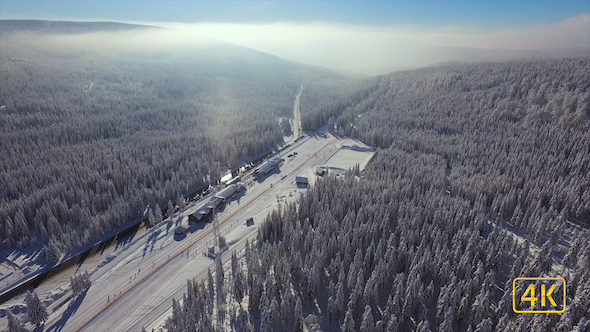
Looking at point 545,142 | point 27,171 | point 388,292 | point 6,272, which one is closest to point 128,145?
point 27,171

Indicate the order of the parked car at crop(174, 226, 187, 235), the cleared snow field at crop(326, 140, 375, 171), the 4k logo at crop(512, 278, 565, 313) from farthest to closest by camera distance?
the cleared snow field at crop(326, 140, 375, 171) < the parked car at crop(174, 226, 187, 235) < the 4k logo at crop(512, 278, 565, 313)

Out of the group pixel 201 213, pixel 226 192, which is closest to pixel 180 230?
pixel 201 213

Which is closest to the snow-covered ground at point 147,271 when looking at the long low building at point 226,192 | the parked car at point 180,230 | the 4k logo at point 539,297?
the parked car at point 180,230

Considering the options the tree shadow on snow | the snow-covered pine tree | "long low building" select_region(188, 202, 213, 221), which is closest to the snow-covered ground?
the tree shadow on snow

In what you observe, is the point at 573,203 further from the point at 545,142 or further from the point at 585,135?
the point at 585,135

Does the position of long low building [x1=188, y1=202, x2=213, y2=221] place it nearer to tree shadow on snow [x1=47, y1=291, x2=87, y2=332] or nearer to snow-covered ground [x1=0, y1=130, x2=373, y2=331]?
snow-covered ground [x1=0, y1=130, x2=373, y2=331]

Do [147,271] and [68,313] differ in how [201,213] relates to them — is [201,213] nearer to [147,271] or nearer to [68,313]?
[147,271]

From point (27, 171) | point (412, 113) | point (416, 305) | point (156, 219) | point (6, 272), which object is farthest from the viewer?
point (412, 113)
